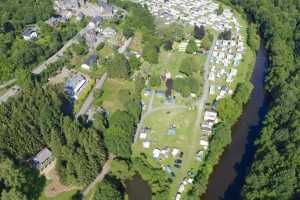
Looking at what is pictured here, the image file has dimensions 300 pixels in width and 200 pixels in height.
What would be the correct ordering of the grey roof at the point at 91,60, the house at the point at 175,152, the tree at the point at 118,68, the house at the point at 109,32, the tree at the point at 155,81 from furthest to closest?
the house at the point at 109,32, the grey roof at the point at 91,60, the tree at the point at 118,68, the tree at the point at 155,81, the house at the point at 175,152

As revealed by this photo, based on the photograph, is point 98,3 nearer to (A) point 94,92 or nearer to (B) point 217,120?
(A) point 94,92

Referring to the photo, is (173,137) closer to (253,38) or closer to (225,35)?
(225,35)

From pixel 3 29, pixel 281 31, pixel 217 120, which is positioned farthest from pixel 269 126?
pixel 3 29

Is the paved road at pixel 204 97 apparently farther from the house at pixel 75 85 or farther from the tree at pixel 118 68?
the house at pixel 75 85

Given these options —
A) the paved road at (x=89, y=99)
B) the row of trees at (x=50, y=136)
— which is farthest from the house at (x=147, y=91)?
the row of trees at (x=50, y=136)

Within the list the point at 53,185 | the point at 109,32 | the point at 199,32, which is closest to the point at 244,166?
the point at 53,185
